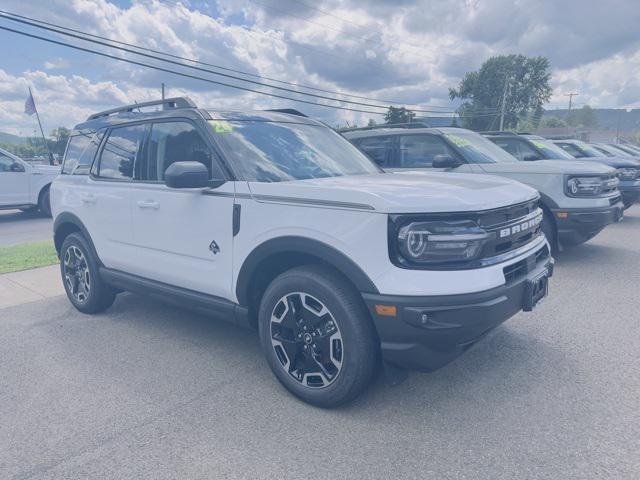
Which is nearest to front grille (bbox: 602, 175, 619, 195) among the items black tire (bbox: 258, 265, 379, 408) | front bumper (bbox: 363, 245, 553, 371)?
front bumper (bbox: 363, 245, 553, 371)

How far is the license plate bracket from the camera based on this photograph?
2.86m

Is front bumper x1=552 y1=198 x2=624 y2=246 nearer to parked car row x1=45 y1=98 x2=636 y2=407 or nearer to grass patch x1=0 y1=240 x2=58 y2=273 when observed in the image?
parked car row x1=45 y1=98 x2=636 y2=407

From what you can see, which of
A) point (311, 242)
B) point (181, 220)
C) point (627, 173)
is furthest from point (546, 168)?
point (181, 220)

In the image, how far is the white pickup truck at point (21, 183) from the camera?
1301 centimetres

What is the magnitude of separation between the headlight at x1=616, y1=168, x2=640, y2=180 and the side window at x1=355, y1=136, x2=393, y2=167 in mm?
5591

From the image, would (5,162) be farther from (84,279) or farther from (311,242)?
(311,242)

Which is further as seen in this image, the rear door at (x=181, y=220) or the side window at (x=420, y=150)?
the side window at (x=420, y=150)

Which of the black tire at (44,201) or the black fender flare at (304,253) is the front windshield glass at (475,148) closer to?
the black fender flare at (304,253)

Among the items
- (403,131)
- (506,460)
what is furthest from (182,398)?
(403,131)

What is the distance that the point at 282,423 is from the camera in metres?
2.82

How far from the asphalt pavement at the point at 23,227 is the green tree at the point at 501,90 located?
66.2 meters

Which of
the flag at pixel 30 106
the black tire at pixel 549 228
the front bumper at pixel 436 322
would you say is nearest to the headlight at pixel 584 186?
the black tire at pixel 549 228

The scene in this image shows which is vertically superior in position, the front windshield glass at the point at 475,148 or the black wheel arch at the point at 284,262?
the front windshield glass at the point at 475,148

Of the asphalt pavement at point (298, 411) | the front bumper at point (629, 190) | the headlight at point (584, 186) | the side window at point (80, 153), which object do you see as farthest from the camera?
the front bumper at point (629, 190)
